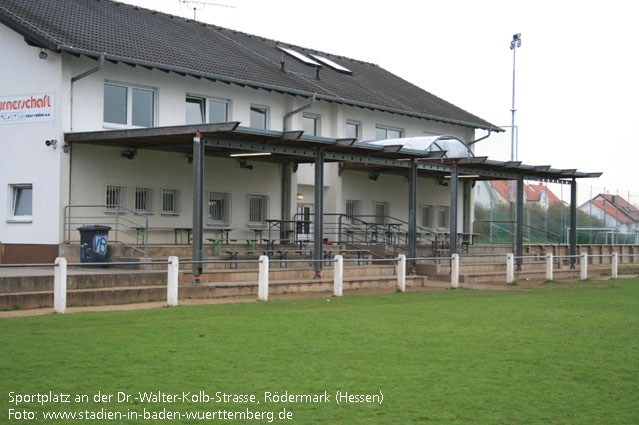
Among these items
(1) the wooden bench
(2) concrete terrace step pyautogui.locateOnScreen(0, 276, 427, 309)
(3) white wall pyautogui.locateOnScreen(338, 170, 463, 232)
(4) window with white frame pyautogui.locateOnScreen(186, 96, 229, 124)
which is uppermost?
(4) window with white frame pyautogui.locateOnScreen(186, 96, 229, 124)

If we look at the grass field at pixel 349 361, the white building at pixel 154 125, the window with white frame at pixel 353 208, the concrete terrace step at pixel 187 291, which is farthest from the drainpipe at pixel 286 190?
the grass field at pixel 349 361

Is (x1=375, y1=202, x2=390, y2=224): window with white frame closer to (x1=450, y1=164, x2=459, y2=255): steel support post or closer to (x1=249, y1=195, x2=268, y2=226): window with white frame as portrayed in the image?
(x1=450, y1=164, x2=459, y2=255): steel support post

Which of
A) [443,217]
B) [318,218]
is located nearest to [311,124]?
[318,218]

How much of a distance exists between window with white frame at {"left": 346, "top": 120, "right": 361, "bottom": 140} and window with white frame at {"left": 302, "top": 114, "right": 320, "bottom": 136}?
1.69 meters

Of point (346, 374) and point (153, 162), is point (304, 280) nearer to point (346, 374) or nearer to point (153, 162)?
point (153, 162)

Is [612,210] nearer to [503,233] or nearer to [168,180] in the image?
[503,233]

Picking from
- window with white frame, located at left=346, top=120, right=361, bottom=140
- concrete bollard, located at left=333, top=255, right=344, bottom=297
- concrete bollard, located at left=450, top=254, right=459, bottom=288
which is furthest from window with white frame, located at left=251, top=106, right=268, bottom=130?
concrete bollard, located at left=333, top=255, right=344, bottom=297

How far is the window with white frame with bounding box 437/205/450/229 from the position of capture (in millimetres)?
35469

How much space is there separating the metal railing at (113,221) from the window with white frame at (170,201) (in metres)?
1.11

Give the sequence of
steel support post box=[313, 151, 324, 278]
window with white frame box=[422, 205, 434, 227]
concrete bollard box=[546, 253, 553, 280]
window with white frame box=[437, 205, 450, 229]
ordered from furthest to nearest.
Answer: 1. window with white frame box=[437, 205, 450, 229]
2. window with white frame box=[422, 205, 434, 227]
3. concrete bollard box=[546, 253, 553, 280]
4. steel support post box=[313, 151, 324, 278]

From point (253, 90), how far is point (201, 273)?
925 centimetres

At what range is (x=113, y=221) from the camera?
22250mm

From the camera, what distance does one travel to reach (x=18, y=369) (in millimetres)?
8547

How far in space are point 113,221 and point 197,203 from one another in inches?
186
